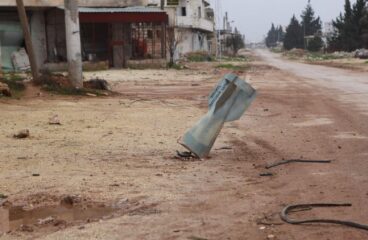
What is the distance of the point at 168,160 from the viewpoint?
8258mm

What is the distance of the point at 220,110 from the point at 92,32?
29.3 metres

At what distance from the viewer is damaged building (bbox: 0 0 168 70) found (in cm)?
3400

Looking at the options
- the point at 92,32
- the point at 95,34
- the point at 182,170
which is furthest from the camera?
the point at 95,34

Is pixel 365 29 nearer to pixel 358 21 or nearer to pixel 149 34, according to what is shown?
pixel 358 21

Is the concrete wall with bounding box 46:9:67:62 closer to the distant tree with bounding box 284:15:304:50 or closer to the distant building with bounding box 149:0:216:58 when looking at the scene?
the distant building with bounding box 149:0:216:58

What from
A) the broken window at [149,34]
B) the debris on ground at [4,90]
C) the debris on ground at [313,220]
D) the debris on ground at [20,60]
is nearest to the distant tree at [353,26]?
the broken window at [149,34]

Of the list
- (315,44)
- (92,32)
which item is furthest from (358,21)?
(92,32)

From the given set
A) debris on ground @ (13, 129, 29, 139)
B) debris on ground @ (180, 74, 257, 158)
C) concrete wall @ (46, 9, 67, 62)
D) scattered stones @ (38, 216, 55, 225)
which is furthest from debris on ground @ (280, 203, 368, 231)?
concrete wall @ (46, 9, 67, 62)

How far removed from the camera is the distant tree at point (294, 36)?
121 meters

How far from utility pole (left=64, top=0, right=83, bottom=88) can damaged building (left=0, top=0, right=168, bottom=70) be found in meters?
15.7

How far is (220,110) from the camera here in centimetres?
831

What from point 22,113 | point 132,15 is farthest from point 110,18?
point 22,113

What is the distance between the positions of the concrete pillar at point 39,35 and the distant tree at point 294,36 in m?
89.9

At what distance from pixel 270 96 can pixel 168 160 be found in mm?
10621
